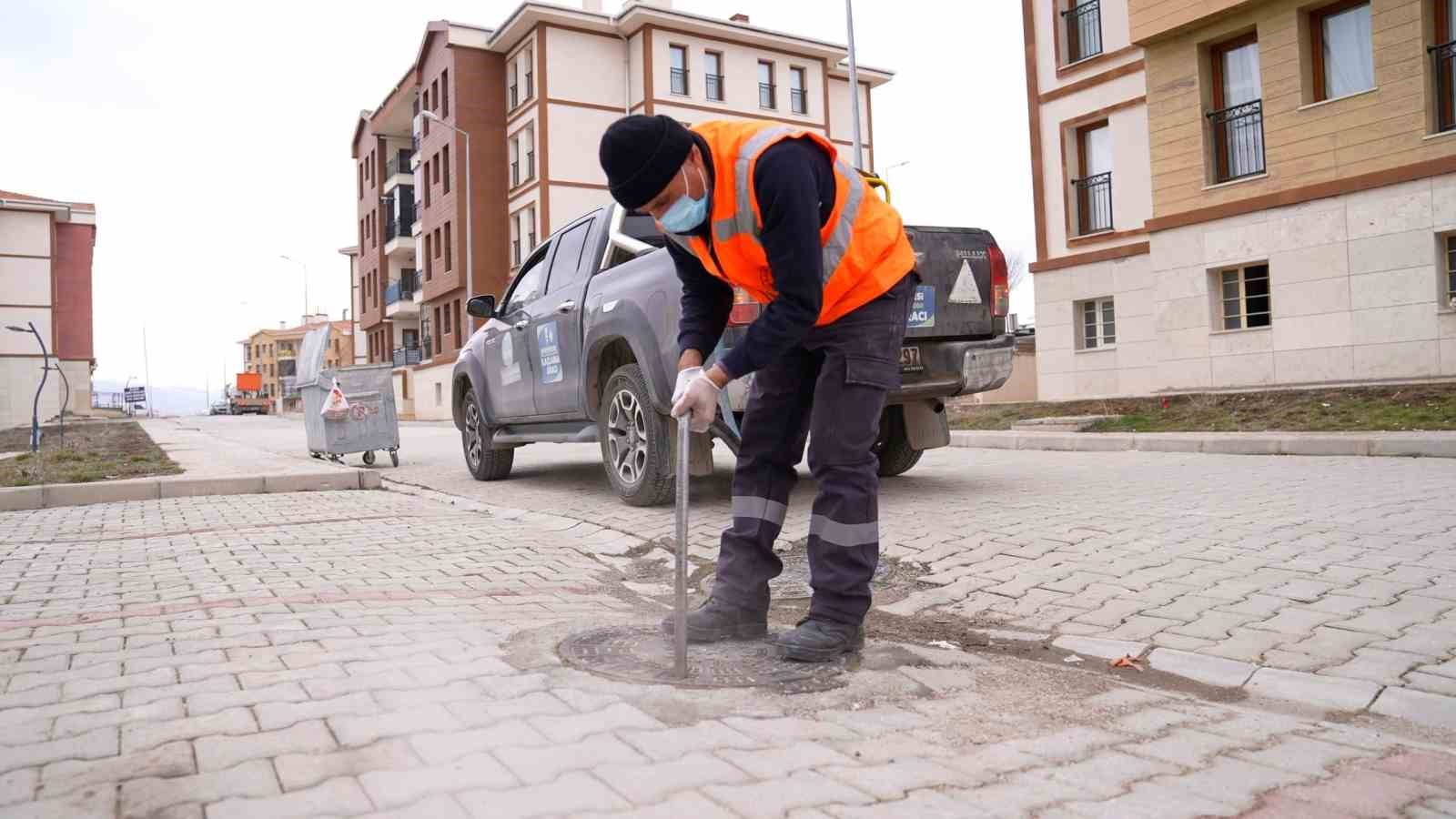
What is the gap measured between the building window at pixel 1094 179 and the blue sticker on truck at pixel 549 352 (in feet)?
52.2

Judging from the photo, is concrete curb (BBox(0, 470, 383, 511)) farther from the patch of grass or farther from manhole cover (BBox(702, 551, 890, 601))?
the patch of grass

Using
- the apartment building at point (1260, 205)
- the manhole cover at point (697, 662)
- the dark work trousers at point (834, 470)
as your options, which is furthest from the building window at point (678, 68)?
the manhole cover at point (697, 662)

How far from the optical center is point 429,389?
4819 centimetres

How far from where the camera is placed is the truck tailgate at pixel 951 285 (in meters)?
6.55

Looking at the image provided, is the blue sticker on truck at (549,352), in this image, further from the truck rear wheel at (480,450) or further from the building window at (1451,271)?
the building window at (1451,271)

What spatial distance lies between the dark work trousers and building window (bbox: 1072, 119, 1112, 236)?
63.3ft

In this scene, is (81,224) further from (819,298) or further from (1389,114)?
(819,298)

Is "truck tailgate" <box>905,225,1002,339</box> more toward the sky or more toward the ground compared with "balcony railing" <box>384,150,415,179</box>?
more toward the ground

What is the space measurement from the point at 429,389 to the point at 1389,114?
1596 inches

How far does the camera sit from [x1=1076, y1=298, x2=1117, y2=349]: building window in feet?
68.1

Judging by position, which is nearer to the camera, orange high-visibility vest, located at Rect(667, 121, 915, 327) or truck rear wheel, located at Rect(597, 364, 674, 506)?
orange high-visibility vest, located at Rect(667, 121, 915, 327)

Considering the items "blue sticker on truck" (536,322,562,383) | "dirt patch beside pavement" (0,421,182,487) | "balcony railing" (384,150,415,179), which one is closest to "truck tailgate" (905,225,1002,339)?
"blue sticker on truck" (536,322,562,383)

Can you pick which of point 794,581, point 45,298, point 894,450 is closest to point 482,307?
point 894,450

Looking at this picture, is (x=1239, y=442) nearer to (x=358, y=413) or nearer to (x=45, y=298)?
(x=358, y=413)
